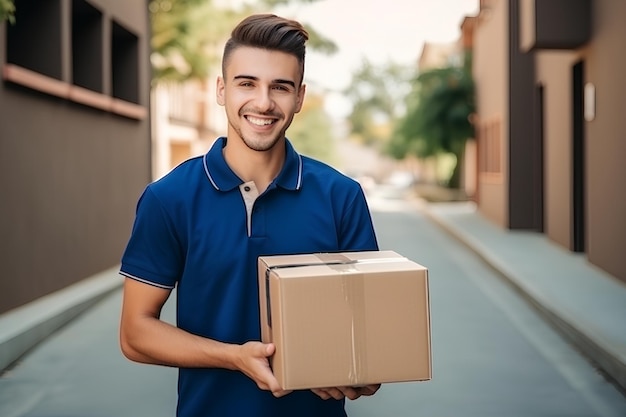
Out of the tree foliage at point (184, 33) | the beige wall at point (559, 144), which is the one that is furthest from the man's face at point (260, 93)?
the tree foliage at point (184, 33)

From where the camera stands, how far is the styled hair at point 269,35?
91.0 inches

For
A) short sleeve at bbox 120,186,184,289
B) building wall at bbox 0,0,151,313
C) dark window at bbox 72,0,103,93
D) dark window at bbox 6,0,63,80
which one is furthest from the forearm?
dark window at bbox 72,0,103,93

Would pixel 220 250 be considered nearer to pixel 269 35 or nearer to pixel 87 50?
pixel 269 35

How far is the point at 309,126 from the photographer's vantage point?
68375mm

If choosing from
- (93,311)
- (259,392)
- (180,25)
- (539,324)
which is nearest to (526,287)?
(539,324)

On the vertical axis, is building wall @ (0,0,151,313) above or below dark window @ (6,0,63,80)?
below

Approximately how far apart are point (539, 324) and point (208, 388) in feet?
23.7

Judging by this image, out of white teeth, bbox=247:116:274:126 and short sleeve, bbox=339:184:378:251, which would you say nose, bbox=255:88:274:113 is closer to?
white teeth, bbox=247:116:274:126

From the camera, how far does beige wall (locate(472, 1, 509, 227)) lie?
821 inches

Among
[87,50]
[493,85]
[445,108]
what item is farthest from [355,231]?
[445,108]

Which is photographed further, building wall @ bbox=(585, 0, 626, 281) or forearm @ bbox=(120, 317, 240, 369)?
building wall @ bbox=(585, 0, 626, 281)

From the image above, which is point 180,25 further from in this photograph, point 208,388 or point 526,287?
point 208,388

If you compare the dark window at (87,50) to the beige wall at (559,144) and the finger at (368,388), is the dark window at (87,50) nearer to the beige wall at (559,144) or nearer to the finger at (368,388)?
the beige wall at (559,144)

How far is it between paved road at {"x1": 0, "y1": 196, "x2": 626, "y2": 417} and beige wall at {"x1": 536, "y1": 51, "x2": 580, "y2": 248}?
5932 mm
